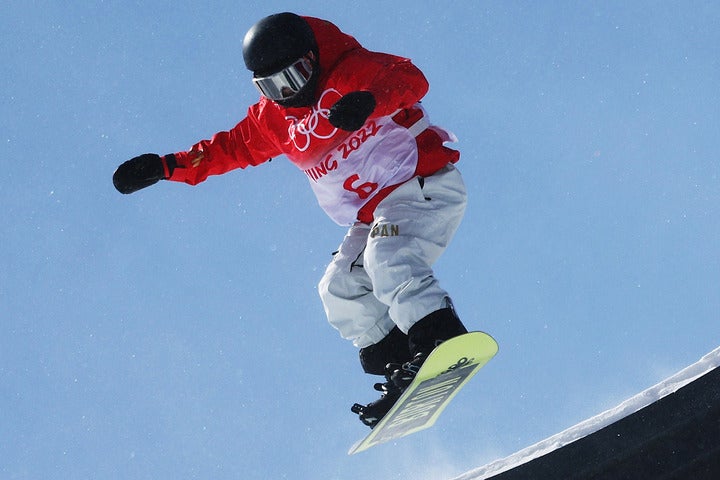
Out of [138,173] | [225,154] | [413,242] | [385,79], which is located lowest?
[413,242]

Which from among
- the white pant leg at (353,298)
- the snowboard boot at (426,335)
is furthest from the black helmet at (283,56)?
the snowboard boot at (426,335)

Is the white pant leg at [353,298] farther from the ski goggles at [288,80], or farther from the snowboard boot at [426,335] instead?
the ski goggles at [288,80]

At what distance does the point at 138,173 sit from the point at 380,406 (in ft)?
6.01

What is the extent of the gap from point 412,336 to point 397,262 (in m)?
0.36

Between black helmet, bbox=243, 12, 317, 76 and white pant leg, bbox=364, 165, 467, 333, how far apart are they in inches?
34.8

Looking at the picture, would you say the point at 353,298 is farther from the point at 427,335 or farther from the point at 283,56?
the point at 283,56

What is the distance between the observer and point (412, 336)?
4.26 m

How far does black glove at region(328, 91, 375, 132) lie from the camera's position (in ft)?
12.9

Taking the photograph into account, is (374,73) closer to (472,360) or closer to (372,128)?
(372,128)

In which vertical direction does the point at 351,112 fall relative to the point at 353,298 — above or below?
above

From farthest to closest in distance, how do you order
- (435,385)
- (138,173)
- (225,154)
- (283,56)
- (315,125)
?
(225,154), (138,173), (315,125), (435,385), (283,56)

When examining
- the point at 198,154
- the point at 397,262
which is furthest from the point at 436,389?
the point at 198,154

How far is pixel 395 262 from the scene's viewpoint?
4.29 meters

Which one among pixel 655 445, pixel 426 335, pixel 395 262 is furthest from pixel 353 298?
pixel 655 445
